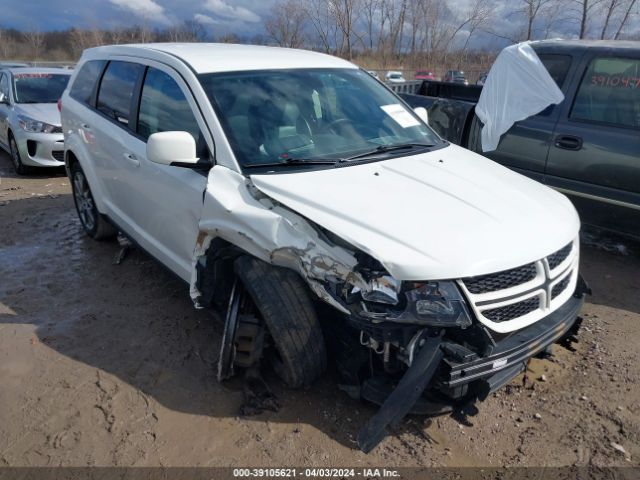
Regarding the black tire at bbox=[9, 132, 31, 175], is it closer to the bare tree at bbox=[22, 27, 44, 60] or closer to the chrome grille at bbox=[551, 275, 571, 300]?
the chrome grille at bbox=[551, 275, 571, 300]

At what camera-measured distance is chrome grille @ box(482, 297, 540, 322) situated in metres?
2.42

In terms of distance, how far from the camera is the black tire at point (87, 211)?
5.09m

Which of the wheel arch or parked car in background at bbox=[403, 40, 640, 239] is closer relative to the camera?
parked car in background at bbox=[403, 40, 640, 239]

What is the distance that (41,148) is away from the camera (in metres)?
7.81

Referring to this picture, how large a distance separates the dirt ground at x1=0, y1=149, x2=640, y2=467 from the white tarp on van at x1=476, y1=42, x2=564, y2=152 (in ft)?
6.18

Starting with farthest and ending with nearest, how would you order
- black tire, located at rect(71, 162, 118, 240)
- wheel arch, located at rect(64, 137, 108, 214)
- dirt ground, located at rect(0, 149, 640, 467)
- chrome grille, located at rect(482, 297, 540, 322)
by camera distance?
black tire, located at rect(71, 162, 118, 240) < wheel arch, located at rect(64, 137, 108, 214) < dirt ground, located at rect(0, 149, 640, 467) < chrome grille, located at rect(482, 297, 540, 322)

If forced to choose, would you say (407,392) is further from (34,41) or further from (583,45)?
(34,41)

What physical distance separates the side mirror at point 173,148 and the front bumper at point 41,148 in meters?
5.69

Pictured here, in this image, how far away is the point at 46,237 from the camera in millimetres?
5477

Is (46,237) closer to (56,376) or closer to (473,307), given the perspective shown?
(56,376)

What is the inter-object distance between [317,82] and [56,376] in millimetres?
2524

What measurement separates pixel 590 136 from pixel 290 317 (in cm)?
346

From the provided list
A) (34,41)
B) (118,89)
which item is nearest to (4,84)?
(118,89)

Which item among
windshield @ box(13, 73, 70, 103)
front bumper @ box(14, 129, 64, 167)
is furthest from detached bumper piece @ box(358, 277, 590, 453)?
windshield @ box(13, 73, 70, 103)
